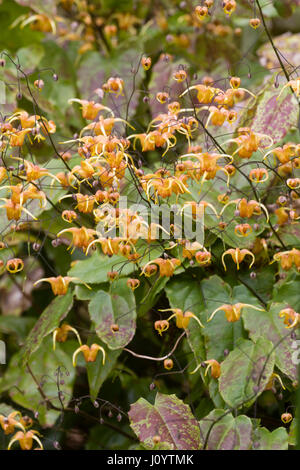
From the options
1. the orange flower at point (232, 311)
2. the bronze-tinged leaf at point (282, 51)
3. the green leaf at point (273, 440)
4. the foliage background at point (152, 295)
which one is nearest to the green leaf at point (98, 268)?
the foliage background at point (152, 295)

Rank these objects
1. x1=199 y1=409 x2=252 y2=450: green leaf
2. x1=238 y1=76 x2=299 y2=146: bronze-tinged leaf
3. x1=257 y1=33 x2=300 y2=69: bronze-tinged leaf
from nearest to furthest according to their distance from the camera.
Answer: x1=199 y1=409 x2=252 y2=450: green leaf, x1=238 y1=76 x2=299 y2=146: bronze-tinged leaf, x1=257 y1=33 x2=300 y2=69: bronze-tinged leaf

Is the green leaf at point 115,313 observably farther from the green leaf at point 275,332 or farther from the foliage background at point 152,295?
the green leaf at point 275,332

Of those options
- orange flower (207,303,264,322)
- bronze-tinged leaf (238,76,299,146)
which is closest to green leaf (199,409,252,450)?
orange flower (207,303,264,322)

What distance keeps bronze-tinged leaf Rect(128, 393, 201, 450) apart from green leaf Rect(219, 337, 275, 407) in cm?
6

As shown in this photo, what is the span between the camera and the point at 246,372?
0.84 meters

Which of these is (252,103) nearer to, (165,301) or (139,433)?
(165,301)

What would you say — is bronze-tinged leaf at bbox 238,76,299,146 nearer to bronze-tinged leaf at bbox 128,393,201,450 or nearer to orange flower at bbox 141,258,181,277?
orange flower at bbox 141,258,181,277

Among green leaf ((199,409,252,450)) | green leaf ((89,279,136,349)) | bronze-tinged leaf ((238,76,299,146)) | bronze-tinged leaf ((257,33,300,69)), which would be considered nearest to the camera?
green leaf ((199,409,252,450))

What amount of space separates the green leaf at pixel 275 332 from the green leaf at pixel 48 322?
0.84 ft

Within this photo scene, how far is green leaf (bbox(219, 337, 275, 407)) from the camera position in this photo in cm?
82

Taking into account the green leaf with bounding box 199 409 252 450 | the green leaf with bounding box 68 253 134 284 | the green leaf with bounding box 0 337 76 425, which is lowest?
the green leaf with bounding box 0 337 76 425

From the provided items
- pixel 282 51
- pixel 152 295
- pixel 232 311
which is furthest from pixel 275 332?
pixel 282 51

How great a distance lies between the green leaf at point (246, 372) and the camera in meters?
0.82

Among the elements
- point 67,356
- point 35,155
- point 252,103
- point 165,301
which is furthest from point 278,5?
point 67,356
